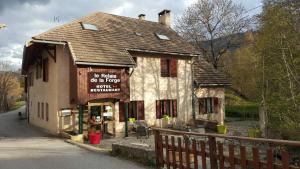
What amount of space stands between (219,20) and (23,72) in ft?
65.7

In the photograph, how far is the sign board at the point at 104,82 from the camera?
18031 millimetres

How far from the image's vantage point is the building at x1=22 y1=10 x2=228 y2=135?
726 inches

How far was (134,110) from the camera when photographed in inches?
851

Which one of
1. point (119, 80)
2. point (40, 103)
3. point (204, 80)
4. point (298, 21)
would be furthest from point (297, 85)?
point (40, 103)

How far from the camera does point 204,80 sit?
83.0 feet

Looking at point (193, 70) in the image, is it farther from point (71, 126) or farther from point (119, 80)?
point (71, 126)

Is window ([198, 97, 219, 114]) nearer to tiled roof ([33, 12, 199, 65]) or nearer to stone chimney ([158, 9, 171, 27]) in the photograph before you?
tiled roof ([33, 12, 199, 65])

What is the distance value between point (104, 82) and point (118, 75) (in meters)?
1.01

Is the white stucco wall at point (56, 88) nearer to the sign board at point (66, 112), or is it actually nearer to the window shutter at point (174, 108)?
the sign board at point (66, 112)

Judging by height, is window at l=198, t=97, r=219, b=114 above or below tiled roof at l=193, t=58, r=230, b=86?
below

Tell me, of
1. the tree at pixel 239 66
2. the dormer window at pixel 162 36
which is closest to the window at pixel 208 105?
the dormer window at pixel 162 36

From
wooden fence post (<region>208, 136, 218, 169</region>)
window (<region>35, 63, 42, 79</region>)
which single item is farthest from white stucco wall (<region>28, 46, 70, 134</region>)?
wooden fence post (<region>208, 136, 218, 169</region>)

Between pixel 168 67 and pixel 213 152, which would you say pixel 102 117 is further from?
A: pixel 213 152

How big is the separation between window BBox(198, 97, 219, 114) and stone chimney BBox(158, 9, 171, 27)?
767cm
